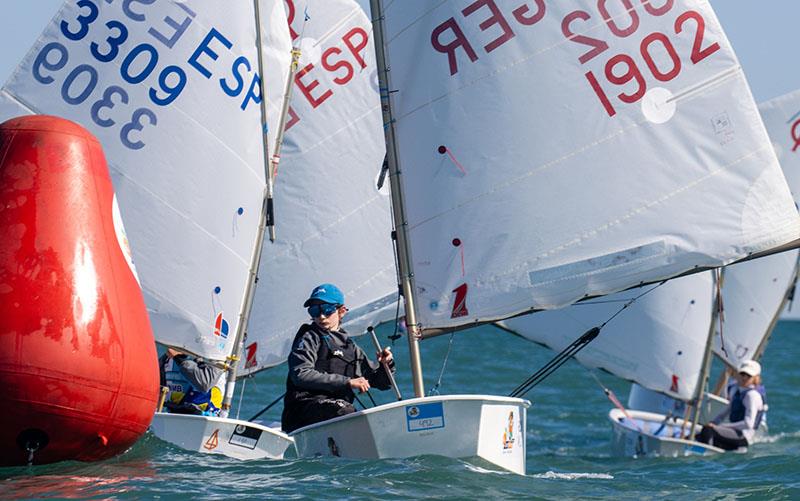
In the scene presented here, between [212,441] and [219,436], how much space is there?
7 centimetres

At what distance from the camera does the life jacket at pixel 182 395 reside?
11.3 metres

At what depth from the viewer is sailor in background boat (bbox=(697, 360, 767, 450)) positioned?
1555cm

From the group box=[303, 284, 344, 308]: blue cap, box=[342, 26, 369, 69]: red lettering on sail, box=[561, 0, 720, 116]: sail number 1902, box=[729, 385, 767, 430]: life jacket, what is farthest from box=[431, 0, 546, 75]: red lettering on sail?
box=[729, 385, 767, 430]: life jacket

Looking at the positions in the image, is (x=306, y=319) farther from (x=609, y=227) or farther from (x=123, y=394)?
(x=123, y=394)

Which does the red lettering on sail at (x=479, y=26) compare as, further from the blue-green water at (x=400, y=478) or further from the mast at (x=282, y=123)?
the blue-green water at (x=400, y=478)

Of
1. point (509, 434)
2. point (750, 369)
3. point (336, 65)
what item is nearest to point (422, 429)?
point (509, 434)

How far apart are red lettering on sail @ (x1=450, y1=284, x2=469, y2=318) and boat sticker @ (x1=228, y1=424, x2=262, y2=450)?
1748mm

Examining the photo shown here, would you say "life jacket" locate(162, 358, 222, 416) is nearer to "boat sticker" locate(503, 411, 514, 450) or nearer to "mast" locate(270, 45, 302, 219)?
"mast" locate(270, 45, 302, 219)

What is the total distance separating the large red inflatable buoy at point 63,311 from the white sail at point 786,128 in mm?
12064

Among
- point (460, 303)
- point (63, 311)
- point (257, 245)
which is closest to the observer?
point (63, 311)

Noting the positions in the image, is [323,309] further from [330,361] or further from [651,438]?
[651,438]

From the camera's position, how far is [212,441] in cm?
1046

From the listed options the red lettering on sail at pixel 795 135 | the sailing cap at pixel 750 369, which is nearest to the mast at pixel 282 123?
the sailing cap at pixel 750 369

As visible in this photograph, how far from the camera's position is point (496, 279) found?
33.2 feet
